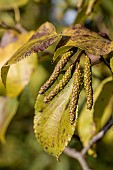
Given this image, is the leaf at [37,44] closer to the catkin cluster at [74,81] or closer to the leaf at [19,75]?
the catkin cluster at [74,81]

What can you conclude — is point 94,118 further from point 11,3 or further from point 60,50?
point 11,3

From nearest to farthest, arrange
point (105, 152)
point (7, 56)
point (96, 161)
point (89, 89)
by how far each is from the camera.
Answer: point (89, 89)
point (7, 56)
point (105, 152)
point (96, 161)

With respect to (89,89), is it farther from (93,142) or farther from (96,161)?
(96,161)

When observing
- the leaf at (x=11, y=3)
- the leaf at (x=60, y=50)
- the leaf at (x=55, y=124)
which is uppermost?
the leaf at (x=11, y=3)

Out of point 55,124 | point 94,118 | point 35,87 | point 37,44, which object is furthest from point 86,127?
point 35,87

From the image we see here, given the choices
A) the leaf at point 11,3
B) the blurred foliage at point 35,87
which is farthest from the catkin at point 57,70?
the leaf at point 11,3

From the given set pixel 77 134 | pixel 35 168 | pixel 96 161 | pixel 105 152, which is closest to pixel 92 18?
pixel 77 134

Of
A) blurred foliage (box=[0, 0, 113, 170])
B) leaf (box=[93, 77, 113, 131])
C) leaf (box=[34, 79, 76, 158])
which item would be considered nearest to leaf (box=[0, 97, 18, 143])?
blurred foliage (box=[0, 0, 113, 170])
